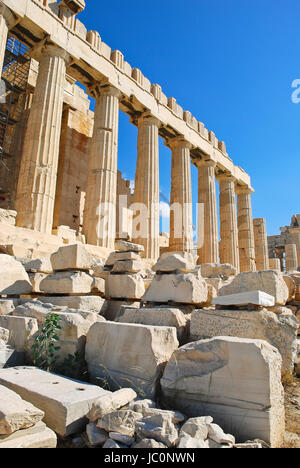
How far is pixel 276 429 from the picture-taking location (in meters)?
2.21

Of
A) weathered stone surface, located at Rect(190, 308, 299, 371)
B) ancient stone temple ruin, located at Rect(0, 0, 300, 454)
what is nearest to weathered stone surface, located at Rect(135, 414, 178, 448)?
ancient stone temple ruin, located at Rect(0, 0, 300, 454)

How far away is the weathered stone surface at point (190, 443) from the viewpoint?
1.84 metres

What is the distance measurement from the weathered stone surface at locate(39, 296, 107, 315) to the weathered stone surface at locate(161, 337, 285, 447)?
2.23m

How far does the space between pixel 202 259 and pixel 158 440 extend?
15.6 metres

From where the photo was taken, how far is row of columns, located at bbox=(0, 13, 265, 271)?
32.2 feet

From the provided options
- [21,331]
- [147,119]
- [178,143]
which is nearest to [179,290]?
[21,331]

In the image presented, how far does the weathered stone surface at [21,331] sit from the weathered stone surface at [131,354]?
857 millimetres

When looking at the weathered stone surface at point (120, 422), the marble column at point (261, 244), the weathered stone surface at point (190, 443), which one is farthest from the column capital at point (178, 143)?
the weathered stone surface at point (190, 443)

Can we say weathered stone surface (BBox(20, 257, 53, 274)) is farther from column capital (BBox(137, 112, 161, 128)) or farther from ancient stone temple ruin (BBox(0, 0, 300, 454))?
column capital (BBox(137, 112, 161, 128))

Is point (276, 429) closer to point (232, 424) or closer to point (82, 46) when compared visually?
point (232, 424)

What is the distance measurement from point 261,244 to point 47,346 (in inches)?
922

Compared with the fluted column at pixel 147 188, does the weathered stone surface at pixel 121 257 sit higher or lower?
lower

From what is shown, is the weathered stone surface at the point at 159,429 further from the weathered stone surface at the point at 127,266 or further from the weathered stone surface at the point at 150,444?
the weathered stone surface at the point at 127,266
